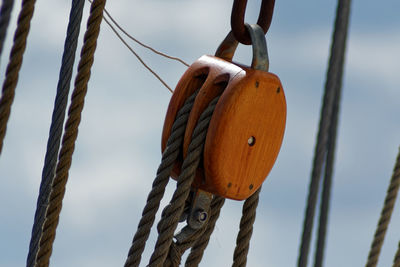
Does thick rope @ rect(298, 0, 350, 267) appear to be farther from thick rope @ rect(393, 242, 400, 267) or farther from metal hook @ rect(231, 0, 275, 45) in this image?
thick rope @ rect(393, 242, 400, 267)

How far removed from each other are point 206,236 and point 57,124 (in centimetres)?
38

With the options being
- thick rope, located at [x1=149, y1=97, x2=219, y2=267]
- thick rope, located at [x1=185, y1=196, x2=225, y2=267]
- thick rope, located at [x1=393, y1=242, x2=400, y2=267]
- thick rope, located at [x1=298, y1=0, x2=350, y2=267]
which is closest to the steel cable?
thick rope, located at [x1=393, y1=242, x2=400, y2=267]

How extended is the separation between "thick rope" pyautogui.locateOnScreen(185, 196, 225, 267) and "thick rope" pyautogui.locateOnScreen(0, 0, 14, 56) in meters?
0.60

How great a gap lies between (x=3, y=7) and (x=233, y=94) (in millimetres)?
473

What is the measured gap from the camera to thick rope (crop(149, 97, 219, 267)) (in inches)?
56.6

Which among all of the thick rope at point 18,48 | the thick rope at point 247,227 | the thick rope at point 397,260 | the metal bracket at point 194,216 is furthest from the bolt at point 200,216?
the thick rope at point 397,260

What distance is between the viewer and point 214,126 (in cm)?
142

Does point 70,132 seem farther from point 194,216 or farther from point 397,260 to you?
point 397,260

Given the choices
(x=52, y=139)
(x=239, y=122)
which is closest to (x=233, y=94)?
(x=239, y=122)

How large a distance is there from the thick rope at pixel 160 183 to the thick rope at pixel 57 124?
8.6 inches

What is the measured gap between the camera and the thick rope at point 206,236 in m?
1.54

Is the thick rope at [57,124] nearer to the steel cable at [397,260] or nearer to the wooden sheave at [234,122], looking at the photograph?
the wooden sheave at [234,122]

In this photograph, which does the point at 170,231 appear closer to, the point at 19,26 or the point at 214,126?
the point at 214,126

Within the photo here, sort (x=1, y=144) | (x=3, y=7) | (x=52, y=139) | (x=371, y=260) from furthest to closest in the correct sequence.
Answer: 1. (x=371, y=260)
2. (x=52, y=139)
3. (x=1, y=144)
4. (x=3, y=7)
